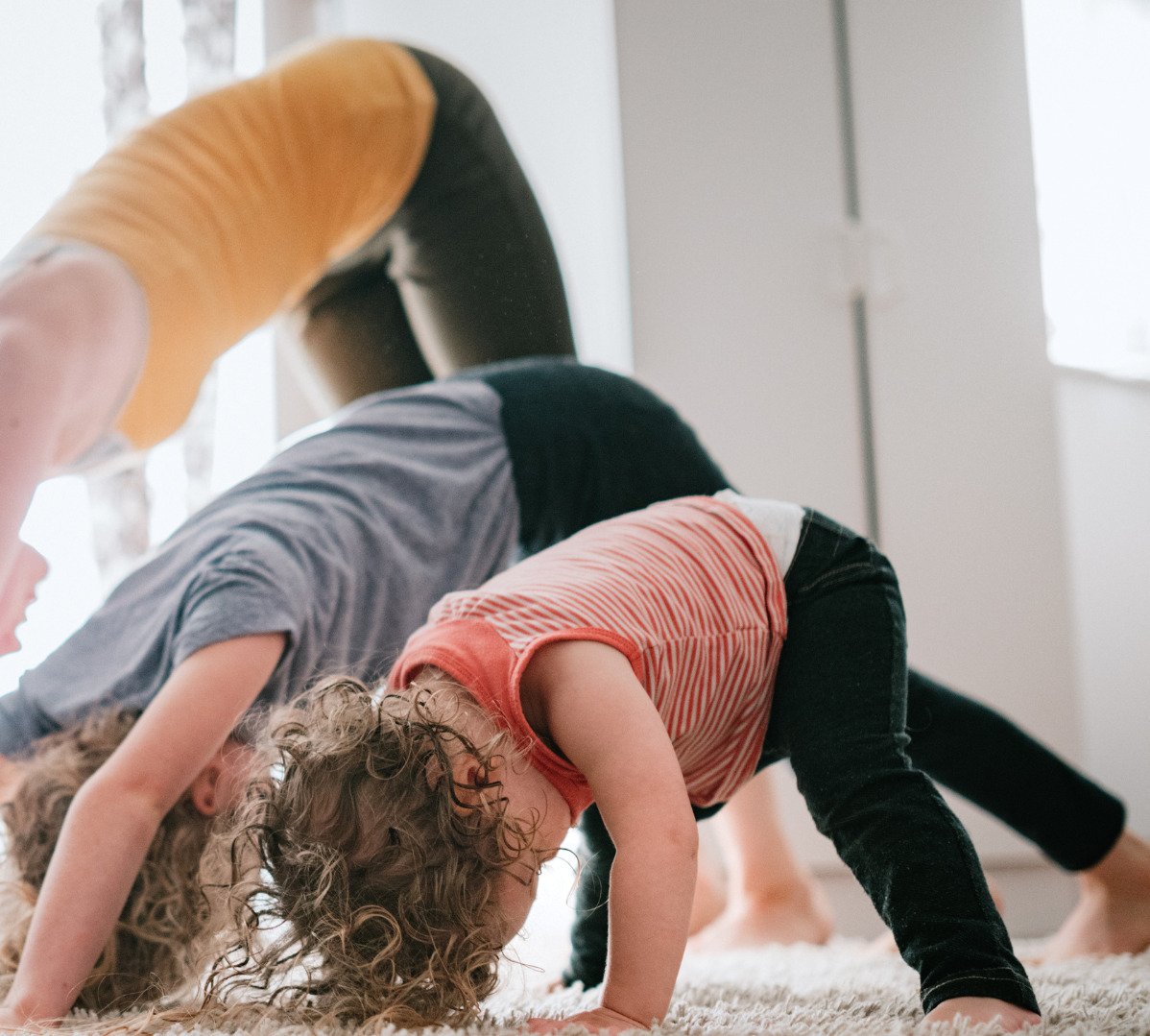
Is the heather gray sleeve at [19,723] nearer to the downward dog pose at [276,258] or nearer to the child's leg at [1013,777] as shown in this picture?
the downward dog pose at [276,258]

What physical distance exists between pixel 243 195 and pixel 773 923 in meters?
0.70

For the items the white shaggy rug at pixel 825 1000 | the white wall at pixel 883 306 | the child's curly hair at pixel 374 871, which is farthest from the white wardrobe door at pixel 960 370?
the child's curly hair at pixel 374 871

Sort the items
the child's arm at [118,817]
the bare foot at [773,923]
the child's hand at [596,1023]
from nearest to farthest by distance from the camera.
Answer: the child's hand at [596,1023]
the child's arm at [118,817]
the bare foot at [773,923]

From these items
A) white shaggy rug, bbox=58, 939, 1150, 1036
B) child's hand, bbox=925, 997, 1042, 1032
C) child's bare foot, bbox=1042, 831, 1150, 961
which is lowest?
child's bare foot, bbox=1042, 831, 1150, 961

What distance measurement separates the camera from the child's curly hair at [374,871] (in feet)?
1.83

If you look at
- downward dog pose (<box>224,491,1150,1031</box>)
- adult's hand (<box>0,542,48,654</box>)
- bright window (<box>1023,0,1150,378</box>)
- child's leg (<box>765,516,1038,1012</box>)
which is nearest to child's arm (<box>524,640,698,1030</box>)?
downward dog pose (<box>224,491,1150,1031</box>)

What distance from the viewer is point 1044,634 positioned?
1.13 meters

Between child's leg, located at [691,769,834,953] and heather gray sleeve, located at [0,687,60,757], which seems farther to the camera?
child's leg, located at [691,769,834,953]

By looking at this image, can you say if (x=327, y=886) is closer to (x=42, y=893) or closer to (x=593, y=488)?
(x=42, y=893)

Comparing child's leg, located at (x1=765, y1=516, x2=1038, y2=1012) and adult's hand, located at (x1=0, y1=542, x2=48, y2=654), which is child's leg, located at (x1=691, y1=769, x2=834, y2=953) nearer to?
child's leg, located at (x1=765, y1=516, x2=1038, y2=1012)

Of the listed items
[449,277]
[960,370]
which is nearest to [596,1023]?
[449,277]

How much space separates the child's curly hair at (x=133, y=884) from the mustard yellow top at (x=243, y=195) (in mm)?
211

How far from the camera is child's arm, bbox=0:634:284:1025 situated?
0.64 metres

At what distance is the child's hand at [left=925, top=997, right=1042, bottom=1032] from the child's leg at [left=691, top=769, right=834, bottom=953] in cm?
42
